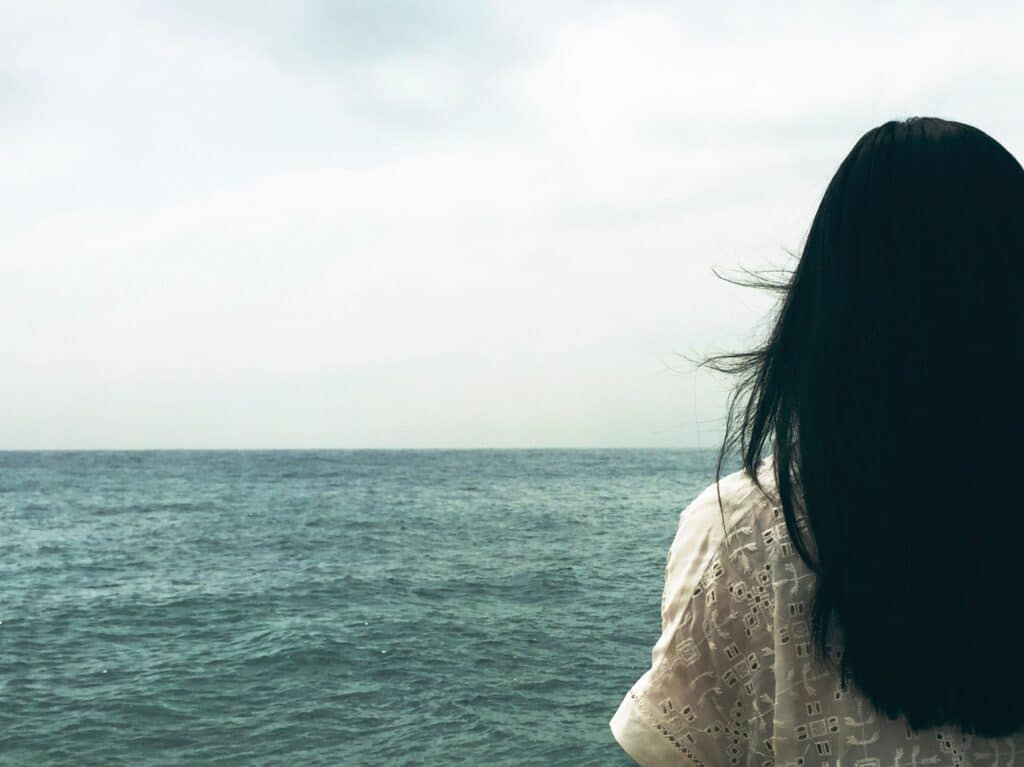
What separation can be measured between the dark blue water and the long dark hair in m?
0.56

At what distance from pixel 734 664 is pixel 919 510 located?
1.21ft

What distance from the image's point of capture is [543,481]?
62.1 metres

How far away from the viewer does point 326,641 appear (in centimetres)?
1402

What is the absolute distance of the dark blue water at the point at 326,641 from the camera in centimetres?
982

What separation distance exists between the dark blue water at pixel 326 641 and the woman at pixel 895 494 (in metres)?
0.51

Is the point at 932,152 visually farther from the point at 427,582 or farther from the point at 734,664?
the point at 427,582

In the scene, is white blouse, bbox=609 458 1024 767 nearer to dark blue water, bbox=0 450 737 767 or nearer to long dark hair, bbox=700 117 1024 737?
long dark hair, bbox=700 117 1024 737

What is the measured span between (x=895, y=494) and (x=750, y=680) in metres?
0.37

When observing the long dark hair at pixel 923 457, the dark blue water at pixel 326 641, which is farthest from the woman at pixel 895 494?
the dark blue water at pixel 326 641

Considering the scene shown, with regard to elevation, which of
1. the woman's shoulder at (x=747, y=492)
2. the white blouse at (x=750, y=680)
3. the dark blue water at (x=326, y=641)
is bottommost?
the dark blue water at (x=326, y=641)

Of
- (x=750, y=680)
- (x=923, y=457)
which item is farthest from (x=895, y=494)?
(x=750, y=680)

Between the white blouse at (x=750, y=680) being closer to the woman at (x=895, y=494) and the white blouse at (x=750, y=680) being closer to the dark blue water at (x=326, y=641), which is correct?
the woman at (x=895, y=494)

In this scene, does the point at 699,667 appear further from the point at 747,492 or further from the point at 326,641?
the point at 326,641

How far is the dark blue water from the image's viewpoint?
9.82 m
